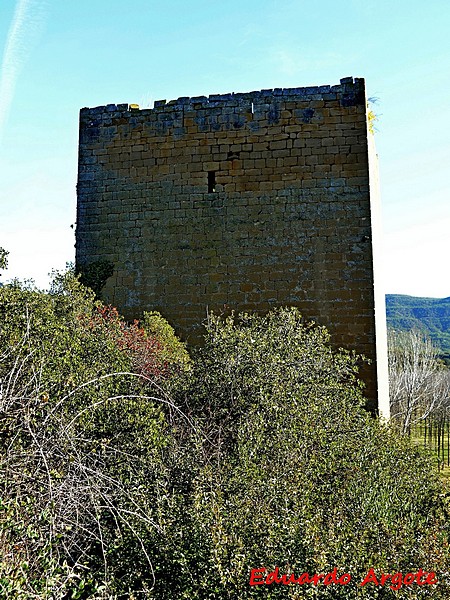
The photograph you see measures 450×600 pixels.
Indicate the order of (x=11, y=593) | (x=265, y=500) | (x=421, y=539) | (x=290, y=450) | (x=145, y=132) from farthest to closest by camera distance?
1. (x=145, y=132)
2. (x=290, y=450)
3. (x=265, y=500)
4. (x=421, y=539)
5. (x=11, y=593)

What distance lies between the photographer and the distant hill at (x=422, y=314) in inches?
3994

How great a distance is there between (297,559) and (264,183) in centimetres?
766

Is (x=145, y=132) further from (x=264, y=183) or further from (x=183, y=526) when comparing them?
(x=183, y=526)

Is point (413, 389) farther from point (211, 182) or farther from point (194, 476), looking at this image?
point (194, 476)

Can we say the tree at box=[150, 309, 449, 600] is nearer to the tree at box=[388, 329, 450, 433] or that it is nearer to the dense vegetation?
the dense vegetation

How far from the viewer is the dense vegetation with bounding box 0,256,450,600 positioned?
4.08 meters

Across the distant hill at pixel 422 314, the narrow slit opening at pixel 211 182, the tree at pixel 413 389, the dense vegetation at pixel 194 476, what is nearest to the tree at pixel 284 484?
the dense vegetation at pixel 194 476

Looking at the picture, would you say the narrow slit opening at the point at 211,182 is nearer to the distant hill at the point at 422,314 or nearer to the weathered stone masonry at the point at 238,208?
the weathered stone masonry at the point at 238,208

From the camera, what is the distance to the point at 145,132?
11.6m

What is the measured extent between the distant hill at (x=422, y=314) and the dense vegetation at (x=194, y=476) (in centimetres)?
9243

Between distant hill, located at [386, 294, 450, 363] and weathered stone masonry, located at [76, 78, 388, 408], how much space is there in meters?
88.2

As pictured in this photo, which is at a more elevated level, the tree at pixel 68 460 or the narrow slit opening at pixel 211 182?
the narrow slit opening at pixel 211 182

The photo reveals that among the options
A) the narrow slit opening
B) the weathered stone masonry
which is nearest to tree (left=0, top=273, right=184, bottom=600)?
the weathered stone masonry

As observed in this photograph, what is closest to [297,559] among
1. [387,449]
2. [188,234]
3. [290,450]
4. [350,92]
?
[290,450]
